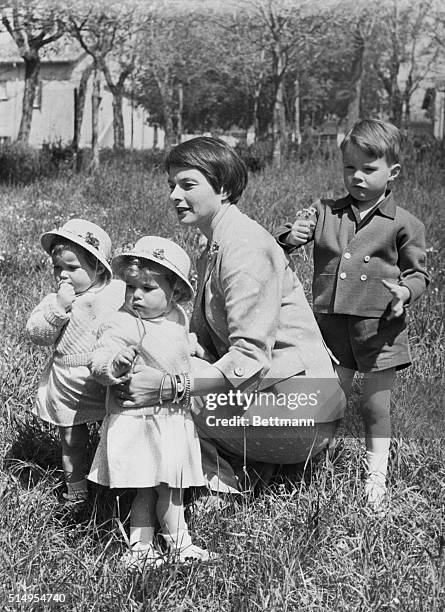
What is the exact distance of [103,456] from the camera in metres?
2.56

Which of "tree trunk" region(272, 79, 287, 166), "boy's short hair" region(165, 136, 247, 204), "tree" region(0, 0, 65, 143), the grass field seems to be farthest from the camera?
"tree" region(0, 0, 65, 143)

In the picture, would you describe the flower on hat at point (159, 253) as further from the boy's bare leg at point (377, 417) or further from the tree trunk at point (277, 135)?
the tree trunk at point (277, 135)

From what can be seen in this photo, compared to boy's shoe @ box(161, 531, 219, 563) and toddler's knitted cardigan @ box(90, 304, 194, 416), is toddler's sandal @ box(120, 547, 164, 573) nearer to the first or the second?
boy's shoe @ box(161, 531, 219, 563)

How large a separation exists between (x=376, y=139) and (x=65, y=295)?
1264mm

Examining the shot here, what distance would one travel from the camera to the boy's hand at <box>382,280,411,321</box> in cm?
287

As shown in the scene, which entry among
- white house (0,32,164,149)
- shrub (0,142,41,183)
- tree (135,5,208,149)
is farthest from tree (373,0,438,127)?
white house (0,32,164,149)

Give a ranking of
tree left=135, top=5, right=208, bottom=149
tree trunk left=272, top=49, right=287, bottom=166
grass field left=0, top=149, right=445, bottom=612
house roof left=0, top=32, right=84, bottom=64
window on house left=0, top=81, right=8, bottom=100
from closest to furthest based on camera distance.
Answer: grass field left=0, top=149, right=445, bottom=612
tree trunk left=272, top=49, right=287, bottom=166
tree left=135, top=5, right=208, bottom=149
house roof left=0, top=32, right=84, bottom=64
window on house left=0, top=81, right=8, bottom=100

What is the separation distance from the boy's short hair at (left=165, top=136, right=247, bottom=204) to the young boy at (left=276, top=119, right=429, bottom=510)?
395mm

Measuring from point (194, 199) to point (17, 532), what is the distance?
1.23 meters

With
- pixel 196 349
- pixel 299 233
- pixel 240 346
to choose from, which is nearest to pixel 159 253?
pixel 240 346

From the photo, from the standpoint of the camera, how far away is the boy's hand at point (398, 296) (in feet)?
9.40

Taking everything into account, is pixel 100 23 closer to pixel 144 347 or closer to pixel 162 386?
pixel 144 347

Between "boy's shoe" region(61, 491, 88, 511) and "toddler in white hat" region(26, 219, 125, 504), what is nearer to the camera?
"toddler in white hat" region(26, 219, 125, 504)

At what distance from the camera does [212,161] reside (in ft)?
8.95
